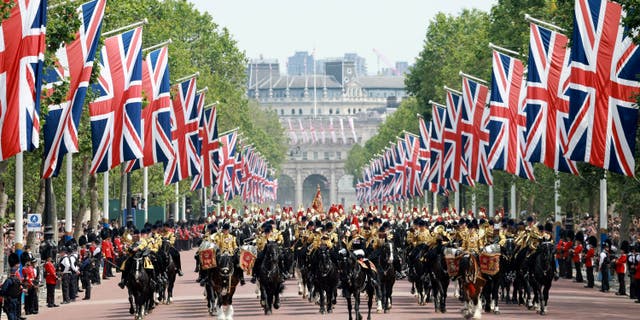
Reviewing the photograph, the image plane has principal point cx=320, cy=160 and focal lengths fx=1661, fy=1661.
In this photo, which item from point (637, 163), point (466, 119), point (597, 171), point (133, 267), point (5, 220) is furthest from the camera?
point (466, 119)

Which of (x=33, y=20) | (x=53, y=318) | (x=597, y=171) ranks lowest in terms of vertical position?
(x=53, y=318)

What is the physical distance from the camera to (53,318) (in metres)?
39.8

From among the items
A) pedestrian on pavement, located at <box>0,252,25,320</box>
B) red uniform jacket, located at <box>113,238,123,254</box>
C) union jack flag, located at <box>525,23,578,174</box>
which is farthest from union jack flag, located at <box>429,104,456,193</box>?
pedestrian on pavement, located at <box>0,252,25,320</box>

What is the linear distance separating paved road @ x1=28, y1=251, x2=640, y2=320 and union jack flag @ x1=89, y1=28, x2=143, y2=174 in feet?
14.2

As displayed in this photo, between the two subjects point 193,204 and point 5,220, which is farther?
point 193,204

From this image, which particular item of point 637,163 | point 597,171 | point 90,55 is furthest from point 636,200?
point 90,55

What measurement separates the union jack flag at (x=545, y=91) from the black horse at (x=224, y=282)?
13268 millimetres

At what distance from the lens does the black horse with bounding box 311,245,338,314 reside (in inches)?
1497

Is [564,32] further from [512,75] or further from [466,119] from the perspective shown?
[466,119]

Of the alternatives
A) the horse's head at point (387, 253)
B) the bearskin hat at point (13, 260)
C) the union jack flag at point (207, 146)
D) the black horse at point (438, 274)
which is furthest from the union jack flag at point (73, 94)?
the union jack flag at point (207, 146)

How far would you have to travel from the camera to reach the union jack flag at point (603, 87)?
129 feet

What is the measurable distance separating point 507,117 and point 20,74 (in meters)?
26.3

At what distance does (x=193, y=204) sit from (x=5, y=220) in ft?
275

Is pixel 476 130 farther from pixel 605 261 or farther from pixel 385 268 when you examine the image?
pixel 385 268
